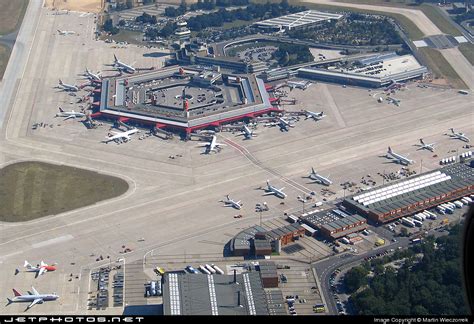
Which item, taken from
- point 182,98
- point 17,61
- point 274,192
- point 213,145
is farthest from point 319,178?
point 17,61

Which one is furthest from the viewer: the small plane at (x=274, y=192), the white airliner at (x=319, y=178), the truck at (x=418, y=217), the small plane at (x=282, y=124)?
the small plane at (x=282, y=124)

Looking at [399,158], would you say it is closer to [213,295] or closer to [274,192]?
[274,192]

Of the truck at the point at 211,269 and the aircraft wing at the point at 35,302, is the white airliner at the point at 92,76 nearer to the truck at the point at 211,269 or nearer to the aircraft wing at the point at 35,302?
the truck at the point at 211,269

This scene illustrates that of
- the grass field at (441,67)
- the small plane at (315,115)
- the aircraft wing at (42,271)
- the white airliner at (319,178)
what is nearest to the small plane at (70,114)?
the small plane at (315,115)

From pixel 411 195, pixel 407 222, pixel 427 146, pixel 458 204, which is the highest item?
pixel 427 146

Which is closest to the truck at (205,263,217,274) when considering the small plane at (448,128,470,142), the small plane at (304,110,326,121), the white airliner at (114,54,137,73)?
the small plane at (304,110,326,121)

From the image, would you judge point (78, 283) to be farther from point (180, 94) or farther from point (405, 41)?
point (405, 41)

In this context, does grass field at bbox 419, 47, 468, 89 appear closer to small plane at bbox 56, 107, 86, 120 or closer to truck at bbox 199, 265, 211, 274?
small plane at bbox 56, 107, 86, 120
